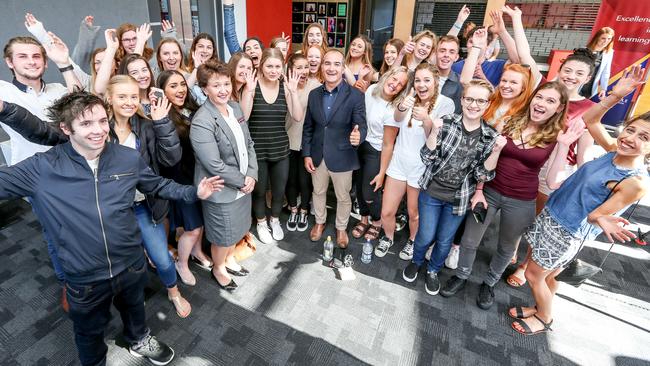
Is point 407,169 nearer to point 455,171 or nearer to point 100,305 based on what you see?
point 455,171

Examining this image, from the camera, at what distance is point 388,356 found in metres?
2.09

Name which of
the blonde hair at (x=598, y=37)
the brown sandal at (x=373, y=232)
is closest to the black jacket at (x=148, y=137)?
the brown sandal at (x=373, y=232)

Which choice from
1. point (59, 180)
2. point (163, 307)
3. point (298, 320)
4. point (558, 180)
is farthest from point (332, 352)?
point (558, 180)

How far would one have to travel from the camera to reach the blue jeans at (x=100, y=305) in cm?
155

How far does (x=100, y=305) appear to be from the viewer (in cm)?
161

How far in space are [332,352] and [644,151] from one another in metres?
2.02

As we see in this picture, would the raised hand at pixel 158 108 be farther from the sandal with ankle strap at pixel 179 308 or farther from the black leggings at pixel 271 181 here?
the sandal with ankle strap at pixel 179 308

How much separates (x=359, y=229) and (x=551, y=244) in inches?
64.2

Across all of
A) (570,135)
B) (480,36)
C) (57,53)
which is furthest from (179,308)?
(480,36)

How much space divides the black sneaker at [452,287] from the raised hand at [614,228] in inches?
43.6

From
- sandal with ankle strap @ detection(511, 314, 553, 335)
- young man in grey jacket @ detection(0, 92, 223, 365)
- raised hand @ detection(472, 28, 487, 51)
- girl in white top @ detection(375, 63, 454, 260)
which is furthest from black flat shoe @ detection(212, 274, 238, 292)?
raised hand @ detection(472, 28, 487, 51)

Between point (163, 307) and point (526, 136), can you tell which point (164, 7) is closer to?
point (163, 307)

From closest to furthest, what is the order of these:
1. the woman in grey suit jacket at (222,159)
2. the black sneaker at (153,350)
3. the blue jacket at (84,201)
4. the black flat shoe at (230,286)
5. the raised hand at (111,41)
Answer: the blue jacket at (84,201) < the black sneaker at (153,350) < the woman in grey suit jacket at (222,159) < the raised hand at (111,41) < the black flat shoe at (230,286)

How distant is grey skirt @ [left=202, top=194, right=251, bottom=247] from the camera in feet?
7.39
